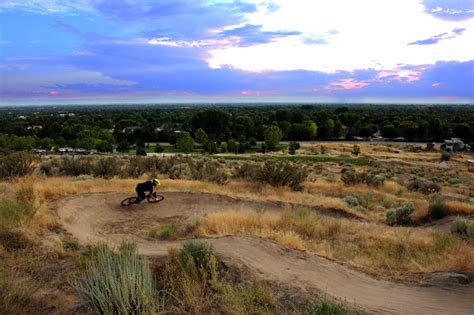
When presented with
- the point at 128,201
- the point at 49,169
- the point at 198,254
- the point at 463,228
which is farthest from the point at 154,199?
the point at 49,169

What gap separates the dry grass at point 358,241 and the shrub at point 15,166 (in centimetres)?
1158

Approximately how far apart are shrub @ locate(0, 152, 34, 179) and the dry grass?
456 inches

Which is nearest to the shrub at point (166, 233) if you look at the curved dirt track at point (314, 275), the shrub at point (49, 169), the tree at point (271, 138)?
the curved dirt track at point (314, 275)

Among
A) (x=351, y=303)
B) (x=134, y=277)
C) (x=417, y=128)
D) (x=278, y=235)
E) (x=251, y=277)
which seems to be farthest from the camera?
(x=417, y=128)

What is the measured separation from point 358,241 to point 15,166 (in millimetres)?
15552

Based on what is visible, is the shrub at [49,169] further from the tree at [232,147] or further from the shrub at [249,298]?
the tree at [232,147]

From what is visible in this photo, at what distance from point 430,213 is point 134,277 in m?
12.9

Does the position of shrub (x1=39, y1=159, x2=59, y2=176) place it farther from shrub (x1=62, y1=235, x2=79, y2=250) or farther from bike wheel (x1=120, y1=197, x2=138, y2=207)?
shrub (x1=62, y1=235, x2=79, y2=250)

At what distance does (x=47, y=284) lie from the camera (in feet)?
20.5

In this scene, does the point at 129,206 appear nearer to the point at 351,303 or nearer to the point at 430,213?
the point at 351,303

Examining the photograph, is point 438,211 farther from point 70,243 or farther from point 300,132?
point 300,132

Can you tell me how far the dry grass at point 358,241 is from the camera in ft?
26.8

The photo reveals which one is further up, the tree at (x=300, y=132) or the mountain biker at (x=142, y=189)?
the mountain biker at (x=142, y=189)

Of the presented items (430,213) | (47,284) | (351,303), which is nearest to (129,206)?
(47,284)
